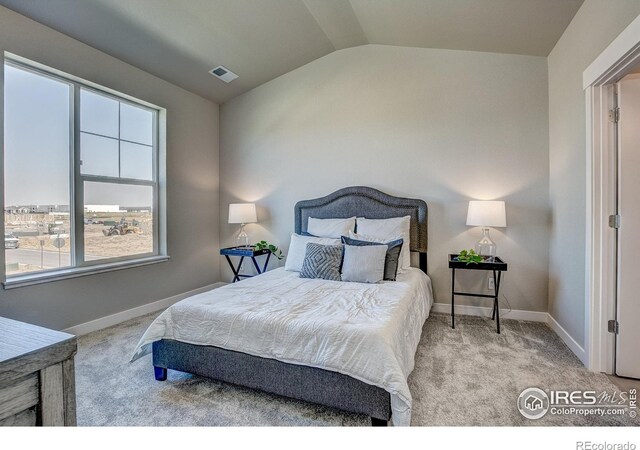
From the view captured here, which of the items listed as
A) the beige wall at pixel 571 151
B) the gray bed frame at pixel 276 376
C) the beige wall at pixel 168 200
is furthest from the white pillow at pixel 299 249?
the beige wall at pixel 571 151

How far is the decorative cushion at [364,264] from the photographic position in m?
2.91

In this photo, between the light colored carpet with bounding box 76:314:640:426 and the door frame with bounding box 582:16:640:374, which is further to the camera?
the door frame with bounding box 582:16:640:374

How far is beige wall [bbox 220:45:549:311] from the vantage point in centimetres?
338

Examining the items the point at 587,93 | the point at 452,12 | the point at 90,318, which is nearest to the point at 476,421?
the point at 587,93

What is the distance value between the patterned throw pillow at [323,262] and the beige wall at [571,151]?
196cm

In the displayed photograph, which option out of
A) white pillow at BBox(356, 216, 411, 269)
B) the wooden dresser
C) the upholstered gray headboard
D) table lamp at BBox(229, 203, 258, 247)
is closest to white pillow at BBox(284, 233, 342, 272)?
white pillow at BBox(356, 216, 411, 269)

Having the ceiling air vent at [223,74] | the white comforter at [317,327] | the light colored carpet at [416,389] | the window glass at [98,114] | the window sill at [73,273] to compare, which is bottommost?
the light colored carpet at [416,389]

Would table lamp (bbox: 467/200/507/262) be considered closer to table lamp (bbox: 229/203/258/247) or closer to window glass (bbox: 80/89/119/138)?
table lamp (bbox: 229/203/258/247)

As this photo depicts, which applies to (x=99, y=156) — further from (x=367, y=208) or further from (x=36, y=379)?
(x=36, y=379)

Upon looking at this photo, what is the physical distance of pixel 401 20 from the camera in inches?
125

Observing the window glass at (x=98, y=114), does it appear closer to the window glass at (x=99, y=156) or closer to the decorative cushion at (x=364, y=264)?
the window glass at (x=99, y=156)

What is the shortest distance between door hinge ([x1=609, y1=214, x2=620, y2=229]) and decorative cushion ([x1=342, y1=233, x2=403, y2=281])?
1.58 m
